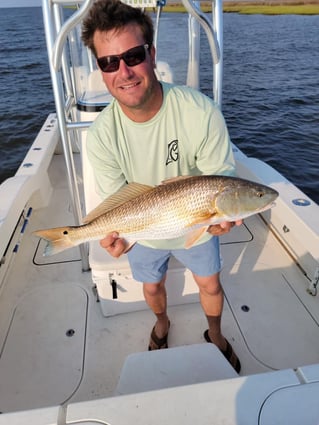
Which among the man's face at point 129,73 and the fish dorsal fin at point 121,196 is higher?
the man's face at point 129,73

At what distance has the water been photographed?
847 centimetres

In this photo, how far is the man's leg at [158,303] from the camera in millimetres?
2287

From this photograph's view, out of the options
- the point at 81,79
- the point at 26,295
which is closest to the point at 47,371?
the point at 26,295

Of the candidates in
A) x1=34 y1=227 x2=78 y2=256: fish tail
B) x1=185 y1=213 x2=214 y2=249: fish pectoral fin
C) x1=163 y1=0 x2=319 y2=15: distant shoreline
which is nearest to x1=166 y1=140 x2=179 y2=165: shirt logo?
x1=185 y1=213 x2=214 y2=249: fish pectoral fin

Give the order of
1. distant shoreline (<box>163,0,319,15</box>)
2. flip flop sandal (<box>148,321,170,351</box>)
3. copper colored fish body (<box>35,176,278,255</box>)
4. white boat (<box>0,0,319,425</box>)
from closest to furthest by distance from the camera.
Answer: white boat (<box>0,0,319,425</box>) → copper colored fish body (<box>35,176,278,255</box>) → flip flop sandal (<box>148,321,170,351</box>) → distant shoreline (<box>163,0,319,15</box>)

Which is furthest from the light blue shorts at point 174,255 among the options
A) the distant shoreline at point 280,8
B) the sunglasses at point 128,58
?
the distant shoreline at point 280,8

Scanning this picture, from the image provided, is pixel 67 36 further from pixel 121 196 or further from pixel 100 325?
pixel 100 325

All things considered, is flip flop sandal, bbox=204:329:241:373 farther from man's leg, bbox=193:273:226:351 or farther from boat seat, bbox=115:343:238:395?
boat seat, bbox=115:343:238:395

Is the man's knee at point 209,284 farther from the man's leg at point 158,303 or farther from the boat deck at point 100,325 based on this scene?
the boat deck at point 100,325

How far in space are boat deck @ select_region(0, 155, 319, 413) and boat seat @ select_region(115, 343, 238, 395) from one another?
0.63 meters

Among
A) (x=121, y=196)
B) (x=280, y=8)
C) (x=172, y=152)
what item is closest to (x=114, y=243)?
(x=121, y=196)

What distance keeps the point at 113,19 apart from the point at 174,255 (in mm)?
1432

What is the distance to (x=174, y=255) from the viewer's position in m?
2.15

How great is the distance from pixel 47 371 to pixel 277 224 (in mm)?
2721
